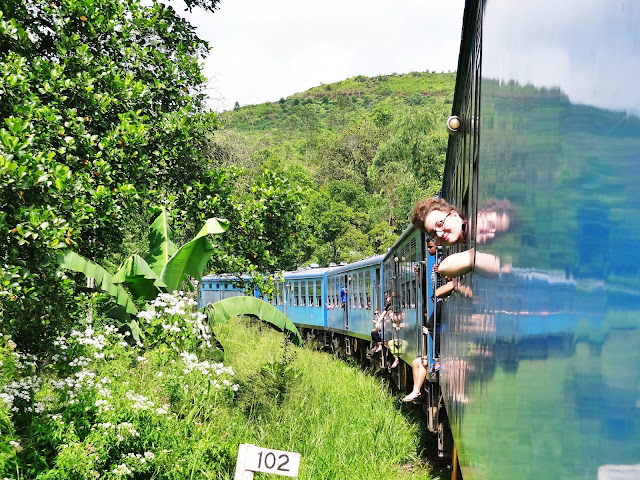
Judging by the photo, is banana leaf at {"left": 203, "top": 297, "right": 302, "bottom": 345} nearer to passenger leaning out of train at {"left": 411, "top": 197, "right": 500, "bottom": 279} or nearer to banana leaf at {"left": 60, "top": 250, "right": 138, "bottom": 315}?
banana leaf at {"left": 60, "top": 250, "right": 138, "bottom": 315}

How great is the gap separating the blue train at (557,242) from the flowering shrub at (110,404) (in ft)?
14.7

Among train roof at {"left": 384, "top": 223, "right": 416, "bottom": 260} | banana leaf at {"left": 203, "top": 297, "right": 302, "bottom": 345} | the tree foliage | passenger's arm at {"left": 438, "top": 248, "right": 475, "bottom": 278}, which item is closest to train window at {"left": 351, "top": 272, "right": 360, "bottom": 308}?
train roof at {"left": 384, "top": 223, "right": 416, "bottom": 260}

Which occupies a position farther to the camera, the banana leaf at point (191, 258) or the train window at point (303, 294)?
the train window at point (303, 294)

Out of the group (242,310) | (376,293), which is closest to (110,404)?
(242,310)

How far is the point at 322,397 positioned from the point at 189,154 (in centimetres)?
421

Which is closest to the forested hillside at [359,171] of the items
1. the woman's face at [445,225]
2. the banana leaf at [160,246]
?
the banana leaf at [160,246]

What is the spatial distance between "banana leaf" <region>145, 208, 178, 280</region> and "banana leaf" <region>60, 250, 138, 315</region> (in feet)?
4.29

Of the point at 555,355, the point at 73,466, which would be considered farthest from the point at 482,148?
the point at 73,466

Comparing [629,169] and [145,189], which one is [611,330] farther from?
[145,189]

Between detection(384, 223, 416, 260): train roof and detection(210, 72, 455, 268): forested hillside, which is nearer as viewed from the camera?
detection(384, 223, 416, 260): train roof

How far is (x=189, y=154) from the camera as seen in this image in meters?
11.2

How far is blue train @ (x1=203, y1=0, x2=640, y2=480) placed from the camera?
93 centimetres

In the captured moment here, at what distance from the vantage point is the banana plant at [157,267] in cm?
902

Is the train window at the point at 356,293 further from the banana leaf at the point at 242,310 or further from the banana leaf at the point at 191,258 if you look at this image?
the banana leaf at the point at 191,258
